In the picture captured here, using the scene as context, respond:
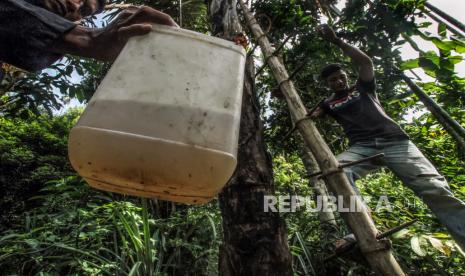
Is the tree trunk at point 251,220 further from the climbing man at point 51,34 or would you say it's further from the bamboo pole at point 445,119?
the bamboo pole at point 445,119

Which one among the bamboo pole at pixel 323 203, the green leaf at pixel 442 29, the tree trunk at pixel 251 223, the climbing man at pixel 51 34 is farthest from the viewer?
the green leaf at pixel 442 29

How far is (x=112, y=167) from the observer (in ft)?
2.52

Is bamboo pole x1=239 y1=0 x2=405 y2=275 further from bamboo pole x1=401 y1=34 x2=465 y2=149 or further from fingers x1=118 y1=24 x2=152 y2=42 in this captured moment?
Answer: bamboo pole x1=401 y1=34 x2=465 y2=149

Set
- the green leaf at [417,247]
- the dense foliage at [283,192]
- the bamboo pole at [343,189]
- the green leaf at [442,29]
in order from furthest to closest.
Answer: the green leaf at [442,29] < the dense foliage at [283,192] < the green leaf at [417,247] < the bamboo pole at [343,189]

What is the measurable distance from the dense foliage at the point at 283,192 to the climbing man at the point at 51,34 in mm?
1362

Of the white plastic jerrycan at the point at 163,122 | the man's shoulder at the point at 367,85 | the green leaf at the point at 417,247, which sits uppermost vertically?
the man's shoulder at the point at 367,85

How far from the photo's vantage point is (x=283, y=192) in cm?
494

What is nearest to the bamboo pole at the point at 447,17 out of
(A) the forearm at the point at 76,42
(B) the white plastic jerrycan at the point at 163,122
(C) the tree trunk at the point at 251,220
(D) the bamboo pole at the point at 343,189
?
(D) the bamboo pole at the point at 343,189

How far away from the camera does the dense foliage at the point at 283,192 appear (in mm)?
2205

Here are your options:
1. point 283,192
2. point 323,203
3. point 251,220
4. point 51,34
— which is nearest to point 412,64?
point 323,203

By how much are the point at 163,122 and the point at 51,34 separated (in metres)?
0.33

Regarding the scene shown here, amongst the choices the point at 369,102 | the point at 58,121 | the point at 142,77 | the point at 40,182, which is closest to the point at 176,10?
the point at 369,102

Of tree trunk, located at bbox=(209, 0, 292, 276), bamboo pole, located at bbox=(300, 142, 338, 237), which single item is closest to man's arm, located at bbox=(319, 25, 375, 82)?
bamboo pole, located at bbox=(300, 142, 338, 237)

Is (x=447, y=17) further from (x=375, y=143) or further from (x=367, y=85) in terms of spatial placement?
(x=375, y=143)
